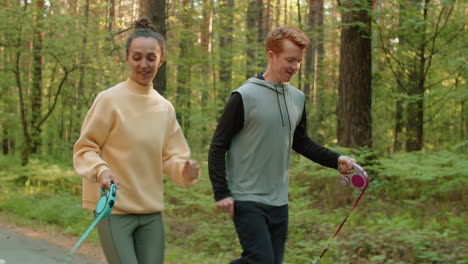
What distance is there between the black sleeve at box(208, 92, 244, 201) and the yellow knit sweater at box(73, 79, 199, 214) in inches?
7.0

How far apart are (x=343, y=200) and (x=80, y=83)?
1323cm

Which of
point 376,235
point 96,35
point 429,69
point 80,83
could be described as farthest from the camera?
point 80,83

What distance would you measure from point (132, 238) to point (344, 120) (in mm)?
7733

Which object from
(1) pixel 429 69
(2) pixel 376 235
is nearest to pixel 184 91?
(1) pixel 429 69

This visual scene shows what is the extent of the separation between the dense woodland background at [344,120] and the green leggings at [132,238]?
3.25 meters

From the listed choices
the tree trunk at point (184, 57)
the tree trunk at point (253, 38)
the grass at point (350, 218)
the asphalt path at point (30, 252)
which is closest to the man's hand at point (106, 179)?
the grass at point (350, 218)

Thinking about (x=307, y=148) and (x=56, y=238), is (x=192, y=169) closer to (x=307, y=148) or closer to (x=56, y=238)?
(x=307, y=148)

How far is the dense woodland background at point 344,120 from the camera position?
6.61 m

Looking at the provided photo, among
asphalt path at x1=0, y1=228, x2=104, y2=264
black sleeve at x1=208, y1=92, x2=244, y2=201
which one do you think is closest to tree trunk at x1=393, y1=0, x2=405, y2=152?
asphalt path at x1=0, y1=228, x2=104, y2=264

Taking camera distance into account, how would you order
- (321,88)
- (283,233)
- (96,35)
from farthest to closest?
(321,88)
(96,35)
(283,233)

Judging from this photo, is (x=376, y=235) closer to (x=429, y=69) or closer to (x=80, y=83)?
(x=429, y=69)

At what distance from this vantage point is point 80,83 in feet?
61.1

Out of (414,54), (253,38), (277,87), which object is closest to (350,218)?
(277,87)

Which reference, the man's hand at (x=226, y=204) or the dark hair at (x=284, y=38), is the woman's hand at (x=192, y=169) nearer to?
the man's hand at (x=226, y=204)
